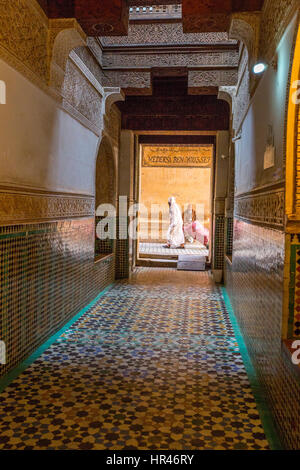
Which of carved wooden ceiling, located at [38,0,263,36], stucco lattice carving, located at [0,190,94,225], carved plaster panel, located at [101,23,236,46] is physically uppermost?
carved plaster panel, located at [101,23,236,46]

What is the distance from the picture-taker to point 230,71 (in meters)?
5.40

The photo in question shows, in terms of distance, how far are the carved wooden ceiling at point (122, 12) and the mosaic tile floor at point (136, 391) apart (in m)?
2.84

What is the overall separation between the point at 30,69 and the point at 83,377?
2389 millimetres

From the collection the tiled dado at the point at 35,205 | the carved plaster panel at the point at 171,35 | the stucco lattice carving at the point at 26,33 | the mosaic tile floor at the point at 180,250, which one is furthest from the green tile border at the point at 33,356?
the mosaic tile floor at the point at 180,250

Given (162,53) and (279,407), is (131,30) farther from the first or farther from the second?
(279,407)

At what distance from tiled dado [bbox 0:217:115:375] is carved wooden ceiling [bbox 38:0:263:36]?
1.82 m

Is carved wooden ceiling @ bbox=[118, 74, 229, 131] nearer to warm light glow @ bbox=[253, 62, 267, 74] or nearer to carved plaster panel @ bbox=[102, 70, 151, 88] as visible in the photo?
carved plaster panel @ bbox=[102, 70, 151, 88]

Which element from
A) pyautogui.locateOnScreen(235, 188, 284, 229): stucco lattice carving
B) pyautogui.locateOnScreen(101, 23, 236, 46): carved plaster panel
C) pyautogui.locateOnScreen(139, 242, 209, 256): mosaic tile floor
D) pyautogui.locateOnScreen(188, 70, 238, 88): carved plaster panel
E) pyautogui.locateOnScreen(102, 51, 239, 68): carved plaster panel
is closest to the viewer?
pyautogui.locateOnScreen(235, 188, 284, 229): stucco lattice carving

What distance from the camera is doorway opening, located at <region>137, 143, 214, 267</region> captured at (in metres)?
12.7

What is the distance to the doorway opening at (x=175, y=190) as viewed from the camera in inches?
501

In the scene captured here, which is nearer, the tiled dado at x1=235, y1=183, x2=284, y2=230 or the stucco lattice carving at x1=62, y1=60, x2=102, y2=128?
the tiled dado at x1=235, y1=183, x2=284, y2=230
